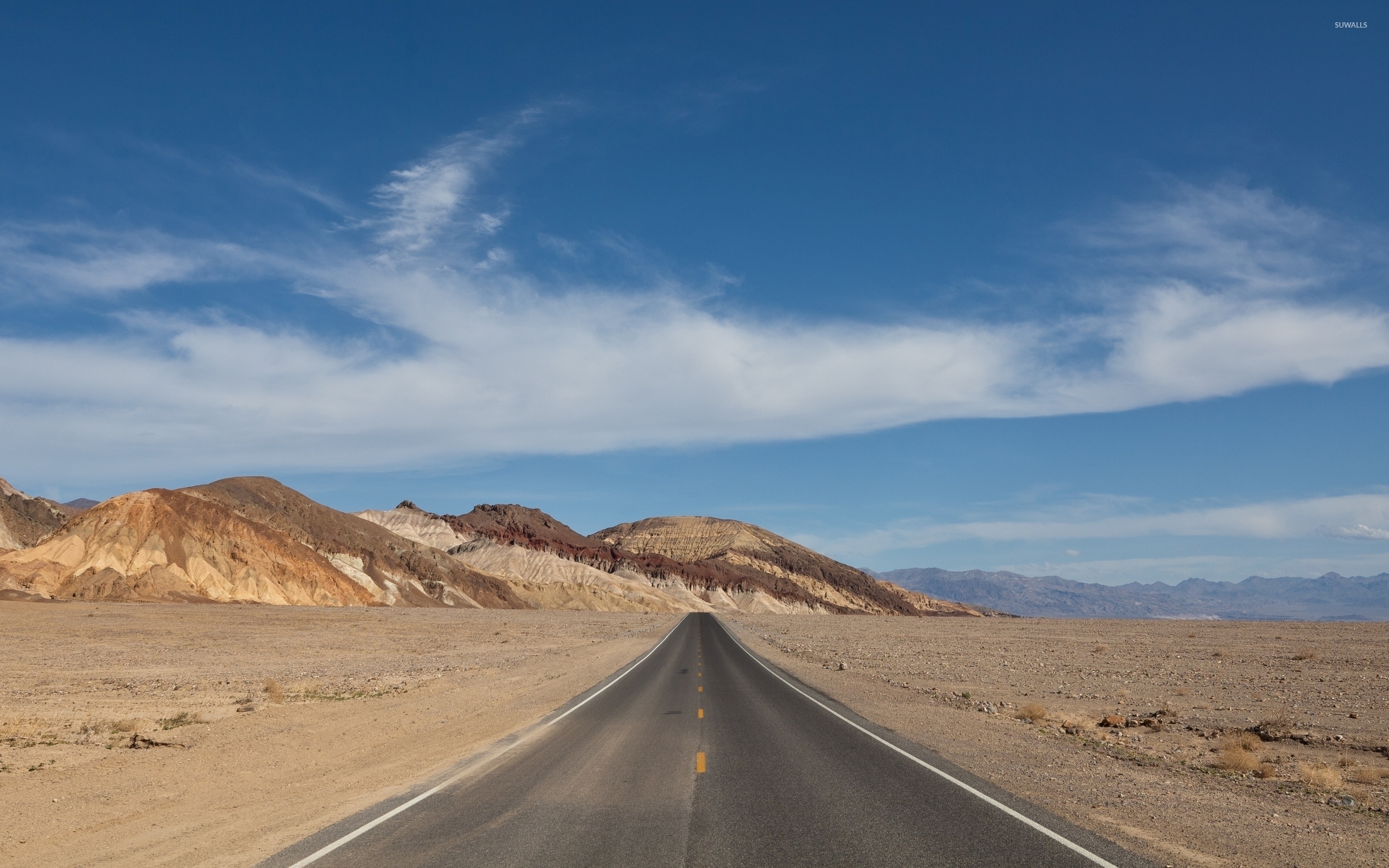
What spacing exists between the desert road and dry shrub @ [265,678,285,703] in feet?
30.1

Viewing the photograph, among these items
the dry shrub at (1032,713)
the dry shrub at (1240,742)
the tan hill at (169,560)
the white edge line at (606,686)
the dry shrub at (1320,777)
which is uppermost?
the tan hill at (169,560)

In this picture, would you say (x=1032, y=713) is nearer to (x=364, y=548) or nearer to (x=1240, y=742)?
(x=1240, y=742)

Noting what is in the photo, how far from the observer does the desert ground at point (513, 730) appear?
9.41 meters

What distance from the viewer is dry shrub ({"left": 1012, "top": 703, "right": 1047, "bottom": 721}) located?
19328mm

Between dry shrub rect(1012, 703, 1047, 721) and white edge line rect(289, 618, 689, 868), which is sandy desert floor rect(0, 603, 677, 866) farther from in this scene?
dry shrub rect(1012, 703, 1047, 721)

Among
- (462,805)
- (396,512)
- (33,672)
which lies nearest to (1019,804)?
(462,805)

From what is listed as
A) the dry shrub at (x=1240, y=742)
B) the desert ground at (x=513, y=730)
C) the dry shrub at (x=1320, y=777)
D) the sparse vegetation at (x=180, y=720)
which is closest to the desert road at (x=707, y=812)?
the desert ground at (x=513, y=730)

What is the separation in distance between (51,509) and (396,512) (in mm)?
69824

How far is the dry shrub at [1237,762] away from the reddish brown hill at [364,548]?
102 m

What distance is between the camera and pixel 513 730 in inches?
652

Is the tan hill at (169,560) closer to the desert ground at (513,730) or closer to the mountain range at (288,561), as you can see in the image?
the mountain range at (288,561)

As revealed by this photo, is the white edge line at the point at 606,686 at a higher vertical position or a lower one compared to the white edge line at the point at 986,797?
lower

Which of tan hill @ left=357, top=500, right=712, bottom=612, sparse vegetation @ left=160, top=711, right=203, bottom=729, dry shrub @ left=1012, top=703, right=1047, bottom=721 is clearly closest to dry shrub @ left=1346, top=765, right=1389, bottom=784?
dry shrub @ left=1012, top=703, right=1047, bottom=721

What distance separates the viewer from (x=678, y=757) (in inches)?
528
